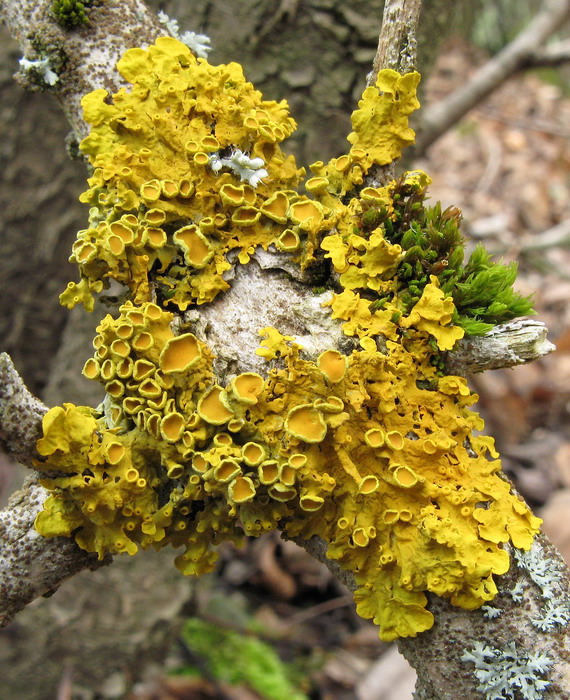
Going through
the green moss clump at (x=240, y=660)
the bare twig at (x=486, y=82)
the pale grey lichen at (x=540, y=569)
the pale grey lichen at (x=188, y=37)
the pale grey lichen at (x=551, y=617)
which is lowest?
A: the green moss clump at (x=240, y=660)

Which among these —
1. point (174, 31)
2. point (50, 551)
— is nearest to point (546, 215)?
point (174, 31)

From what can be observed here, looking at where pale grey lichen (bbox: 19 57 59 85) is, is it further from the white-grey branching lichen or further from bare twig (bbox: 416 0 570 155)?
bare twig (bbox: 416 0 570 155)

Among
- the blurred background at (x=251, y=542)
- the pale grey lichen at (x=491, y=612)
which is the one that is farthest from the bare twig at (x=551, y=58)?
the pale grey lichen at (x=491, y=612)

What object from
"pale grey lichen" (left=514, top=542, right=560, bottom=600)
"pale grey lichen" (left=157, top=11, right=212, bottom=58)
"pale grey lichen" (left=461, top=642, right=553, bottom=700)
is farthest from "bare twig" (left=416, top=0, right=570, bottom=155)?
"pale grey lichen" (left=461, top=642, right=553, bottom=700)

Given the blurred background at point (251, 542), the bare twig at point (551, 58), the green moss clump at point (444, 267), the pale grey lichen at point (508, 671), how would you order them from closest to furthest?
the pale grey lichen at point (508, 671) < the green moss clump at point (444, 267) < the blurred background at point (251, 542) < the bare twig at point (551, 58)

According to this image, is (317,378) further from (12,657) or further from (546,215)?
(546,215)

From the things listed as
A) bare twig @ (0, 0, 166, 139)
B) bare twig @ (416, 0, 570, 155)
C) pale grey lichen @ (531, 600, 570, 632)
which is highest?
bare twig @ (416, 0, 570, 155)

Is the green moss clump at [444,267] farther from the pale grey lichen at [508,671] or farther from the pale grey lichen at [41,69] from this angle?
the pale grey lichen at [41,69]
